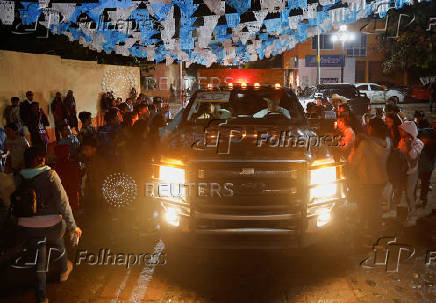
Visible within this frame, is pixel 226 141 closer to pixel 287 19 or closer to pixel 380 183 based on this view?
pixel 380 183

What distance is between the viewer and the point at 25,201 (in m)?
3.75

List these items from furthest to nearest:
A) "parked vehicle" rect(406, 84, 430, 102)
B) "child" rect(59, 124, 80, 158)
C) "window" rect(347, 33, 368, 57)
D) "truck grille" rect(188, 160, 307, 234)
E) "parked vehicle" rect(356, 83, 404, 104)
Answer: "window" rect(347, 33, 368, 57) → "parked vehicle" rect(406, 84, 430, 102) → "parked vehicle" rect(356, 83, 404, 104) → "child" rect(59, 124, 80, 158) → "truck grille" rect(188, 160, 307, 234)

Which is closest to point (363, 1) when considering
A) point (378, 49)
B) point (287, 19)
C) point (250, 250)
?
point (287, 19)

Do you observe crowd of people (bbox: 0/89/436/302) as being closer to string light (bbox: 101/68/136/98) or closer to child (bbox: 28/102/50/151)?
child (bbox: 28/102/50/151)

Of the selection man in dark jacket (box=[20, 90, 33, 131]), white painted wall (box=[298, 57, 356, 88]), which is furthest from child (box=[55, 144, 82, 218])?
white painted wall (box=[298, 57, 356, 88])

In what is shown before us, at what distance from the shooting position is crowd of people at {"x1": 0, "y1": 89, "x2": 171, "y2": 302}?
3.95 metres

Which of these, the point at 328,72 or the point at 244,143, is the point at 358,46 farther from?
the point at 244,143

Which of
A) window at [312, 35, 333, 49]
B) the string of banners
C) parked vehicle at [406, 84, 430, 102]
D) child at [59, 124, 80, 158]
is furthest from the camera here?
window at [312, 35, 333, 49]

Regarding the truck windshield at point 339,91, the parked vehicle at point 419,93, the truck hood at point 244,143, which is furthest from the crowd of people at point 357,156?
the parked vehicle at point 419,93

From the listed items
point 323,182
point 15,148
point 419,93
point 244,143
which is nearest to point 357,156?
point 323,182

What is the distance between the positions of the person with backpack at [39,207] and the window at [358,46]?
147 ft

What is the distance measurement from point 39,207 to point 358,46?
4573cm

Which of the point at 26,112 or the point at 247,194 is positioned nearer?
the point at 247,194

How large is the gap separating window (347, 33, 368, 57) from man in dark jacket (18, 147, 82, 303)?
147 ft
